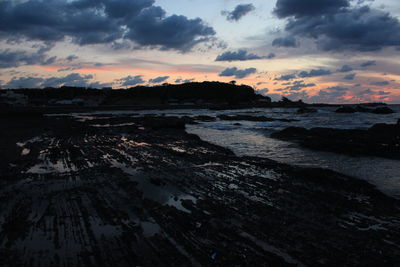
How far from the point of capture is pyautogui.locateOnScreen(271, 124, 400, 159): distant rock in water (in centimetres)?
1520

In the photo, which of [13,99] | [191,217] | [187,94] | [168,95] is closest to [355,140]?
[191,217]

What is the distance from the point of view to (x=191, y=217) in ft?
20.8

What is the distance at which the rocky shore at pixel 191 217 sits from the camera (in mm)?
4773

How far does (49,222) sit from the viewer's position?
6125 mm

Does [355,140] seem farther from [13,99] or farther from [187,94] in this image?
[187,94]

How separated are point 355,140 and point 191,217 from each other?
54.5 feet

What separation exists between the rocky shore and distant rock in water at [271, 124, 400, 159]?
637 cm

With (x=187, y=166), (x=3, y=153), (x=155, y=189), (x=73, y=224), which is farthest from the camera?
(x=3, y=153)

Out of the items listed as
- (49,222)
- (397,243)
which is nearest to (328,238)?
(397,243)

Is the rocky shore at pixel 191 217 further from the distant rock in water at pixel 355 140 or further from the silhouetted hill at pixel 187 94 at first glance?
the silhouetted hill at pixel 187 94

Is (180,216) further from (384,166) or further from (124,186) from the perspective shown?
(384,166)

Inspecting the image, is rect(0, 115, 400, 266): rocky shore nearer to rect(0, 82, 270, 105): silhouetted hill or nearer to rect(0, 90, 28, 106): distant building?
rect(0, 90, 28, 106): distant building

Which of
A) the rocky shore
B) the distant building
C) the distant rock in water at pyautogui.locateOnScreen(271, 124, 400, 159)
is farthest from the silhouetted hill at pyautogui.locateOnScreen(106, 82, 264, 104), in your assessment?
the rocky shore

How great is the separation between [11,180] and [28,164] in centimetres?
258
